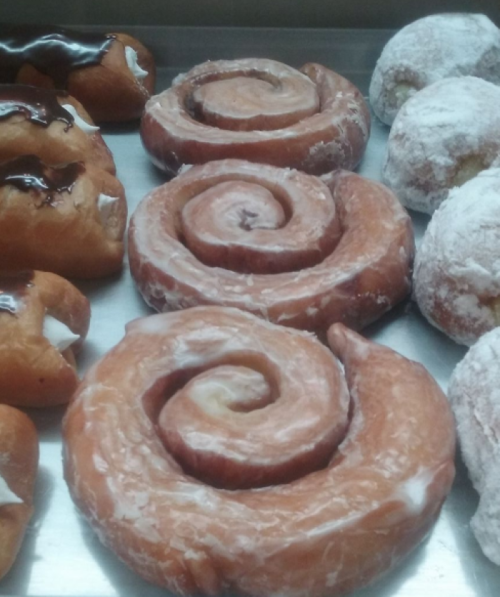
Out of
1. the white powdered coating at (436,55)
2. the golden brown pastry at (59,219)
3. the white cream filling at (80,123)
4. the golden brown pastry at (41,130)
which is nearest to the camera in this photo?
the golden brown pastry at (59,219)

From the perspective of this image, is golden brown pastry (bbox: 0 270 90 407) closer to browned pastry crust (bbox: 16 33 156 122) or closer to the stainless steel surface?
the stainless steel surface

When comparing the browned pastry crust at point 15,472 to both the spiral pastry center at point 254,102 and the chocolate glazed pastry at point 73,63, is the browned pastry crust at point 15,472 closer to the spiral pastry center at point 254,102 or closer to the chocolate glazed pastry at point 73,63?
the spiral pastry center at point 254,102

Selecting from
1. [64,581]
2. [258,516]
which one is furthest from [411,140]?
[64,581]

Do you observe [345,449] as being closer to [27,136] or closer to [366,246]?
[366,246]

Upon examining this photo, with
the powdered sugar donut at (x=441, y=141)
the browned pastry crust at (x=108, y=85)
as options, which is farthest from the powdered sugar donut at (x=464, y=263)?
the browned pastry crust at (x=108, y=85)

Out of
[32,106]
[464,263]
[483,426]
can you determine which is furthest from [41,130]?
[483,426]

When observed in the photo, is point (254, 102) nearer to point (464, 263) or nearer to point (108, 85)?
point (108, 85)
